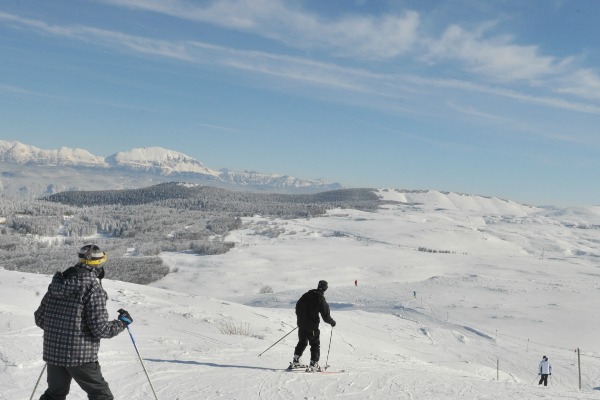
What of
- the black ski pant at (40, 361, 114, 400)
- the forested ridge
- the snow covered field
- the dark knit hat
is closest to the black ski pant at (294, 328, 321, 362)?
the snow covered field

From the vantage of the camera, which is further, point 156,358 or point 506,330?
point 506,330

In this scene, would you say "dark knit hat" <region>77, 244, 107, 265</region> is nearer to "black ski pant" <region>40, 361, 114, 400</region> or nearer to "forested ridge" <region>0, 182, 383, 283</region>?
"black ski pant" <region>40, 361, 114, 400</region>

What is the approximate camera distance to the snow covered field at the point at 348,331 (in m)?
8.18

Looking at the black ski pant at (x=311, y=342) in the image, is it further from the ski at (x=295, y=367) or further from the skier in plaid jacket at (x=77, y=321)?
the skier in plaid jacket at (x=77, y=321)

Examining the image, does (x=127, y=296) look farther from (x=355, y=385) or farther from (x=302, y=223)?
(x=302, y=223)

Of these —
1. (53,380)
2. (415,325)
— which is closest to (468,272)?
(415,325)

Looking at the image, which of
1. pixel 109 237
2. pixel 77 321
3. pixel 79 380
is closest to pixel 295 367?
pixel 79 380

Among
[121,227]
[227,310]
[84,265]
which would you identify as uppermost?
[84,265]

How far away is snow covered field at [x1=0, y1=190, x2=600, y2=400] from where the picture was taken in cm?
818

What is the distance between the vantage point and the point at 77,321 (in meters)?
4.62

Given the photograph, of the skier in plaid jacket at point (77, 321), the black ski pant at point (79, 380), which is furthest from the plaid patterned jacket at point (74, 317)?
the black ski pant at point (79, 380)

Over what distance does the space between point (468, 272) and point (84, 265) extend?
74.5m

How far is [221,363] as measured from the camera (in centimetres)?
952

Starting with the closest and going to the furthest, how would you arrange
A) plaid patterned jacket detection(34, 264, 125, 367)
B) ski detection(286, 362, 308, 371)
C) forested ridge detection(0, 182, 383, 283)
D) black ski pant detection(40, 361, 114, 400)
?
plaid patterned jacket detection(34, 264, 125, 367) < black ski pant detection(40, 361, 114, 400) < ski detection(286, 362, 308, 371) < forested ridge detection(0, 182, 383, 283)
